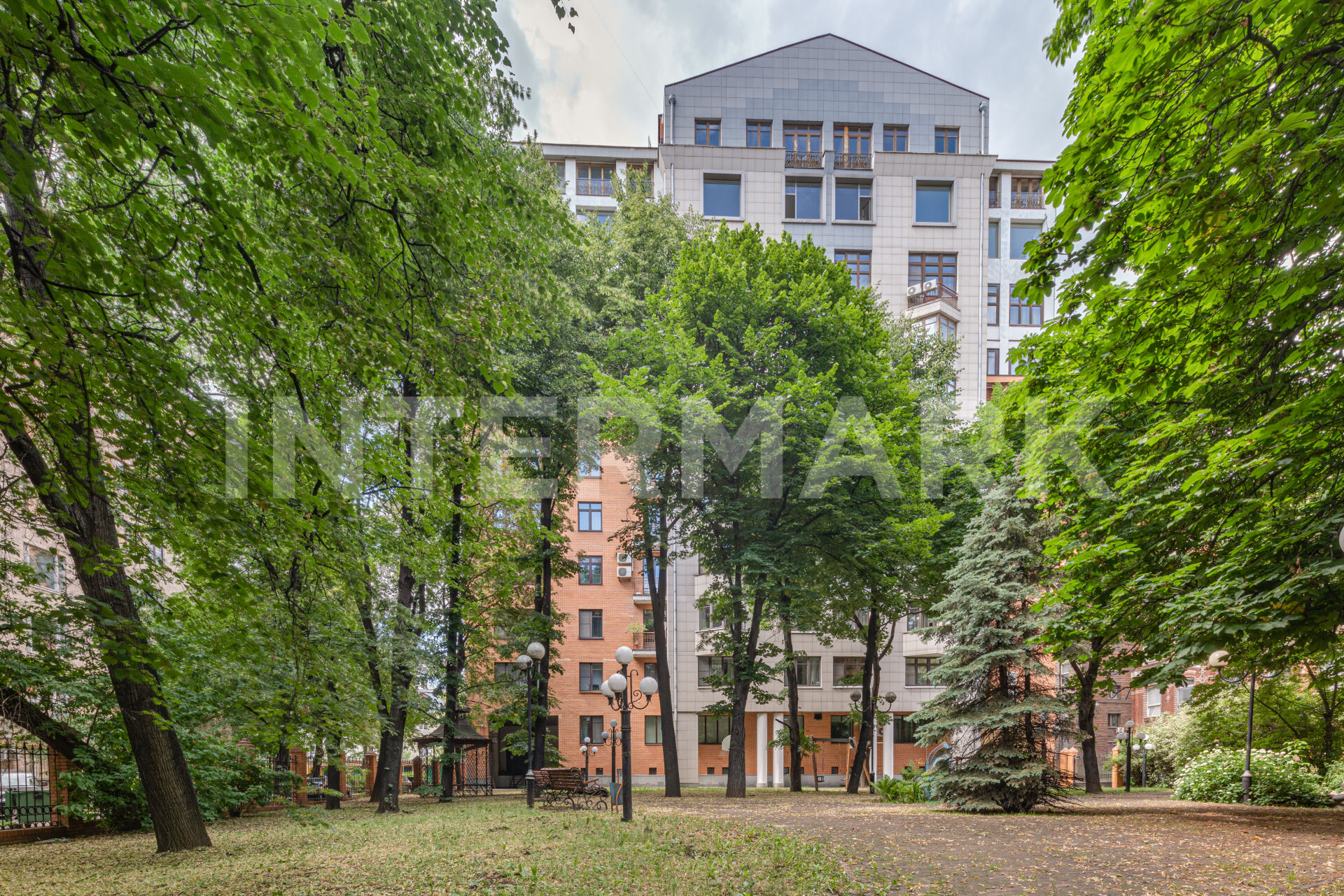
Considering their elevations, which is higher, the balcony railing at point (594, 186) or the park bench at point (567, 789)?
the balcony railing at point (594, 186)

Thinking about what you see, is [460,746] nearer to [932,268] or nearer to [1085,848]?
[1085,848]

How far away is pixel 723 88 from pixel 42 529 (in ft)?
113

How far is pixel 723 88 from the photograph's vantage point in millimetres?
37250

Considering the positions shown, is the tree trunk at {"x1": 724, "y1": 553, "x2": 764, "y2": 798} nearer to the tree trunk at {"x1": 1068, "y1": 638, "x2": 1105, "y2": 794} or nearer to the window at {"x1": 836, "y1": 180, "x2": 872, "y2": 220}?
the tree trunk at {"x1": 1068, "y1": 638, "x2": 1105, "y2": 794}

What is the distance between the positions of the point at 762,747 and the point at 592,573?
36.6 feet

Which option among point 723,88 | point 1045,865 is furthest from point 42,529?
point 723,88

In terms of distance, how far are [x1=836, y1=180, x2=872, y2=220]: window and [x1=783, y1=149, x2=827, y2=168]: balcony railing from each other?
1.28 meters

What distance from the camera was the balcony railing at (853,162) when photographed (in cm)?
3731

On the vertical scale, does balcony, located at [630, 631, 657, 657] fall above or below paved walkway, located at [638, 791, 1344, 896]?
below

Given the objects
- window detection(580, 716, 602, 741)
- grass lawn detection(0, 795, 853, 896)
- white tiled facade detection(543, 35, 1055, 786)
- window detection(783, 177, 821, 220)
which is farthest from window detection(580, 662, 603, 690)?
grass lawn detection(0, 795, 853, 896)

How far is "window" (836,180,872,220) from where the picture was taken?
3747cm

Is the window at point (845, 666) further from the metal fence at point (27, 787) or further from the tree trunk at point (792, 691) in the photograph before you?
the metal fence at point (27, 787)

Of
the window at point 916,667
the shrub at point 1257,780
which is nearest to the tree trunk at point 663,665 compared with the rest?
the shrub at point 1257,780

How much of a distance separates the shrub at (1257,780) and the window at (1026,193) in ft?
A: 96.4
